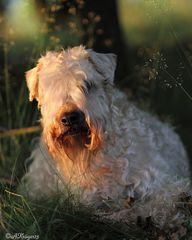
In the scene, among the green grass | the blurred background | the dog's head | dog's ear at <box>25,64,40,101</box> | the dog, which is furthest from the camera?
the blurred background

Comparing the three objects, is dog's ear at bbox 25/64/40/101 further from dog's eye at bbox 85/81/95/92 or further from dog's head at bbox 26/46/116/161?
dog's eye at bbox 85/81/95/92

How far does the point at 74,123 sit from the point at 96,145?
38cm

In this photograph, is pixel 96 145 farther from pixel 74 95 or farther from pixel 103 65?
pixel 103 65

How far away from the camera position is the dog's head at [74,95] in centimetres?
556

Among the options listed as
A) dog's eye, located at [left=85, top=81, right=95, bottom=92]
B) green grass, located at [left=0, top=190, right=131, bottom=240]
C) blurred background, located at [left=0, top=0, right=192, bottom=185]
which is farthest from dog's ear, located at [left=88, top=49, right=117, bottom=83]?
blurred background, located at [left=0, top=0, right=192, bottom=185]

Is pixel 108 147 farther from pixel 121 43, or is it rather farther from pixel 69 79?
pixel 121 43

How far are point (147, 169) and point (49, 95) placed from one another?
1144 mm

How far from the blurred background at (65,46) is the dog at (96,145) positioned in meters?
1.13

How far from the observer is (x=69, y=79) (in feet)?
19.2

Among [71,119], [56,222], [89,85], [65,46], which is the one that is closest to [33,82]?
[89,85]

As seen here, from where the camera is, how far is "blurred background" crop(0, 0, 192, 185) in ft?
26.1

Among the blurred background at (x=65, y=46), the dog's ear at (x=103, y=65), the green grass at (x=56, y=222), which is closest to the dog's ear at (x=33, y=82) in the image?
the dog's ear at (x=103, y=65)

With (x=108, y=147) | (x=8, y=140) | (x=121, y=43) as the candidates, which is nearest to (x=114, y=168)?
(x=108, y=147)

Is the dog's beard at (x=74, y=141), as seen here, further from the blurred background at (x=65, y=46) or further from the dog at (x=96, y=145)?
the blurred background at (x=65, y=46)
